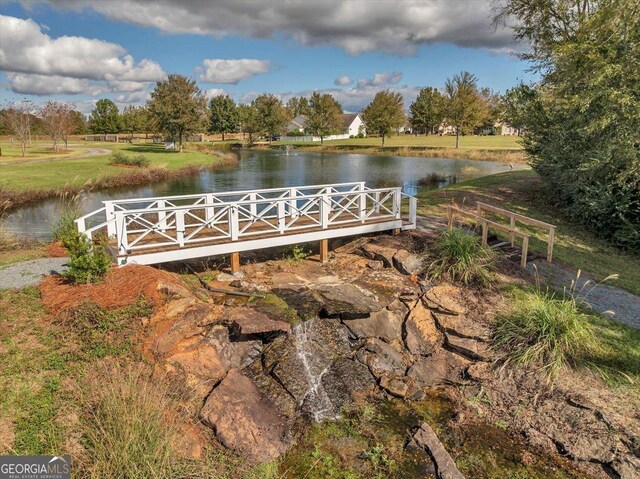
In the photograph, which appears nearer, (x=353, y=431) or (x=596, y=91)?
(x=353, y=431)

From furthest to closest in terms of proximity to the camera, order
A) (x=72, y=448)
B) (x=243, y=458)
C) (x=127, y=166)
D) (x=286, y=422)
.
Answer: (x=127, y=166)
(x=286, y=422)
(x=243, y=458)
(x=72, y=448)

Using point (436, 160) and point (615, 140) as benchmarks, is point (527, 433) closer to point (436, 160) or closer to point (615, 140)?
point (615, 140)

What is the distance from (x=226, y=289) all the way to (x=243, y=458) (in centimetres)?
403

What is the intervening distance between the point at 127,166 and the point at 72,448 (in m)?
32.3

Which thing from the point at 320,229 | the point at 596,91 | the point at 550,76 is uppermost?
the point at 550,76

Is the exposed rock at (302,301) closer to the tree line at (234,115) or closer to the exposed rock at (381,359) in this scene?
the exposed rock at (381,359)

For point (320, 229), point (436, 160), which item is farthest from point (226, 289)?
point (436, 160)

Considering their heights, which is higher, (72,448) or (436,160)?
(436,160)

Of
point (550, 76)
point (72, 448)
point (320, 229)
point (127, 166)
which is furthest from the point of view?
Result: point (127, 166)

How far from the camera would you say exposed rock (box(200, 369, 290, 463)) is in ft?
20.0

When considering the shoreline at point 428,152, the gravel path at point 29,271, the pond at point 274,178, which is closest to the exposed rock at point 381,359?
the gravel path at point 29,271

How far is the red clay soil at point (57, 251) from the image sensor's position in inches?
407

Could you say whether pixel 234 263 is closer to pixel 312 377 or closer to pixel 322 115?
pixel 312 377

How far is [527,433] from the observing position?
261 inches
